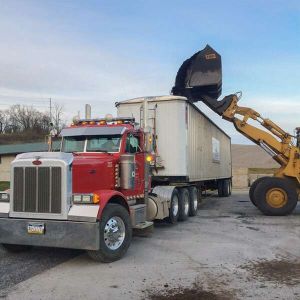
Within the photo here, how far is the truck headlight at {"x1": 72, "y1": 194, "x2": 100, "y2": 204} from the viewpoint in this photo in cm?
779

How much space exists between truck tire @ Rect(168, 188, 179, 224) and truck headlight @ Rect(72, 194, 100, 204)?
17.7 ft

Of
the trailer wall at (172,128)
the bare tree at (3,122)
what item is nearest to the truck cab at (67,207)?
the trailer wall at (172,128)

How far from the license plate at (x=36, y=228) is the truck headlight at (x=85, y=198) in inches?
27.1

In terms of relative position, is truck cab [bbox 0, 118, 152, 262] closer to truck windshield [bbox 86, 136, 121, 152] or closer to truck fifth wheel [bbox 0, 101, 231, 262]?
truck fifth wheel [bbox 0, 101, 231, 262]

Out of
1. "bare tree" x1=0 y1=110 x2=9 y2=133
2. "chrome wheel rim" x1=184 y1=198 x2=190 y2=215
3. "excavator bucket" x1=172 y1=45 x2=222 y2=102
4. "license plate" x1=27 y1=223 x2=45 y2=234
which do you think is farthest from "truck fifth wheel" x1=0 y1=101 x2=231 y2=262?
"bare tree" x1=0 y1=110 x2=9 y2=133

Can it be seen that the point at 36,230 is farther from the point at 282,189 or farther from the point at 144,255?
the point at 282,189

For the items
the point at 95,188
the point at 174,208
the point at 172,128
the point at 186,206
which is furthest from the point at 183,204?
the point at 95,188

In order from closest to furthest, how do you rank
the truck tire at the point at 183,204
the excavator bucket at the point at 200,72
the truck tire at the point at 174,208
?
1. the truck tire at the point at 174,208
2. the truck tire at the point at 183,204
3. the excavator bucket at the point at 200,72

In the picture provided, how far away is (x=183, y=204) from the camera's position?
45.9 feet

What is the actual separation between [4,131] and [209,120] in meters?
92.0

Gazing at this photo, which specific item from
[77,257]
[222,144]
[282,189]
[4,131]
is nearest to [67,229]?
[77,257]

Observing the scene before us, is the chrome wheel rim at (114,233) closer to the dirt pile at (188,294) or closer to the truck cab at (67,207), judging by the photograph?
the truck cab at (67,207)

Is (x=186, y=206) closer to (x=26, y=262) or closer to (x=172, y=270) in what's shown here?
(x=172, y=270)

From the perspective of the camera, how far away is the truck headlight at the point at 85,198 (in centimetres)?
779
